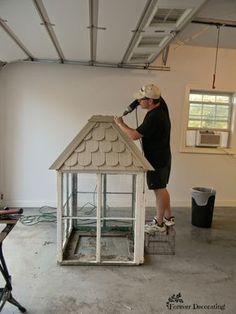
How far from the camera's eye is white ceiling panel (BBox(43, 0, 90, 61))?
215cm

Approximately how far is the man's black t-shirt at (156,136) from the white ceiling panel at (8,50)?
67.2 inches

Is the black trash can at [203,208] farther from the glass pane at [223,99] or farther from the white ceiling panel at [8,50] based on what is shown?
the white ceiling panel at [8,50]

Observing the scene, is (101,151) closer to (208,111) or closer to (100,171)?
(100,171)

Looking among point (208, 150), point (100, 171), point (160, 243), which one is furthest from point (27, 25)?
point (208, 150)

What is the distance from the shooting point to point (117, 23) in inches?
99.1

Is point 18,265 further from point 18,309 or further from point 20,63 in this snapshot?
point 20,63

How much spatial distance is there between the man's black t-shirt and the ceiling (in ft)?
2.65

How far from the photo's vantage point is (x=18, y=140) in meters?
4.32

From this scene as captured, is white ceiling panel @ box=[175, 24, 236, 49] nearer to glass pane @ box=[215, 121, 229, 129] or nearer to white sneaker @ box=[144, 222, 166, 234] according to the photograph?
glass pane @ box=[215, 121, 229, 129]

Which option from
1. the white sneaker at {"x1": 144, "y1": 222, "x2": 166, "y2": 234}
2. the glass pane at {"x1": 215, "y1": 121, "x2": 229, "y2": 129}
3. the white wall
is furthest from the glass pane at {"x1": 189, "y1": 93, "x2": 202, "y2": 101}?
the white sneaker at {"x1": 144, "y1": 222, "x2": 166, "y2": 234}

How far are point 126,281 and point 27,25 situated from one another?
2.47m

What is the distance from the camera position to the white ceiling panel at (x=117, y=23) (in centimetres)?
213

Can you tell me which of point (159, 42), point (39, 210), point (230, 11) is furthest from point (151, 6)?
point (39, 210)

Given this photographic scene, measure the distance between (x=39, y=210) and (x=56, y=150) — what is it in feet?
3.14
